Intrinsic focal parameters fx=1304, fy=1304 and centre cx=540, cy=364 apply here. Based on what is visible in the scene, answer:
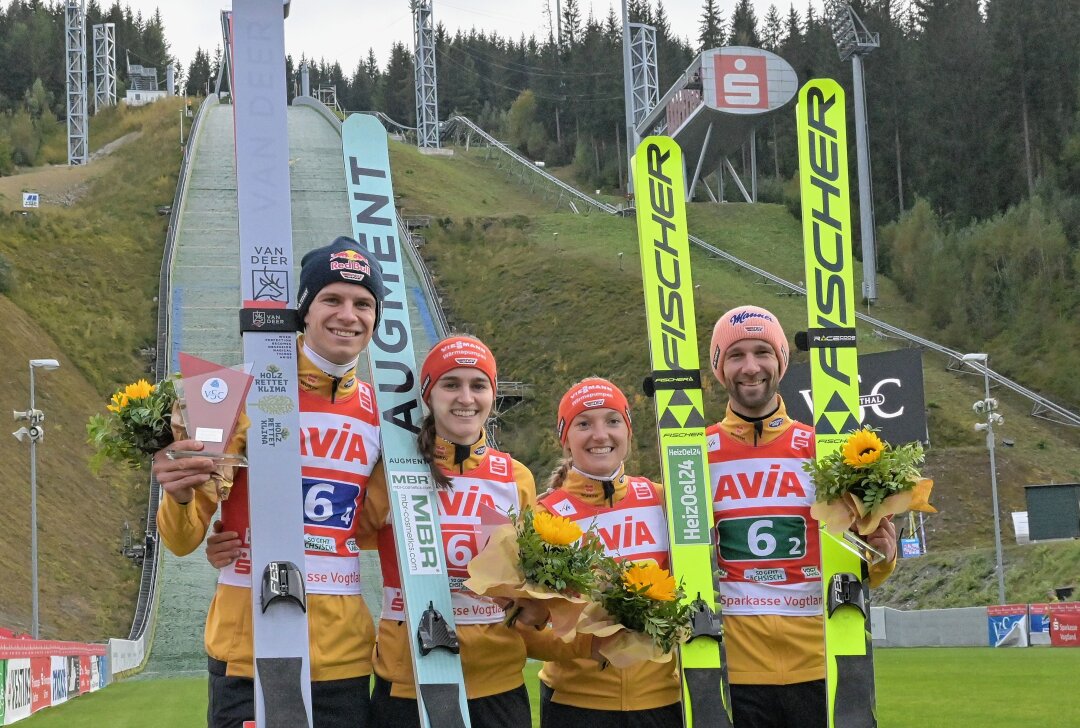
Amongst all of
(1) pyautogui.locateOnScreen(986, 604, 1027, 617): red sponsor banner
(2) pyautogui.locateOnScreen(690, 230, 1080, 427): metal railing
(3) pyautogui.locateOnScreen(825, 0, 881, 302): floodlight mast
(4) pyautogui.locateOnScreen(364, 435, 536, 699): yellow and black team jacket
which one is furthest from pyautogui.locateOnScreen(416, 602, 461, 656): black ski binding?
(3) pyautogui.locateOnScreen(825, 0, 881, 302): floodlight mast

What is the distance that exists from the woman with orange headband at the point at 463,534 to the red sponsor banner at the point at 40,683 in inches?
563

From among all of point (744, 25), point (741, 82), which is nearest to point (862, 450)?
point (741, 82)

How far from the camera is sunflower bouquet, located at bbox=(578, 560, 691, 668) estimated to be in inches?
200

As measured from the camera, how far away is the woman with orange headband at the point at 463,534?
5.50 meters

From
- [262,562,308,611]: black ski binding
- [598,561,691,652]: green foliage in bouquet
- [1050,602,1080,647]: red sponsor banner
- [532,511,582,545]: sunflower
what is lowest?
[1050,602,1080,647]: red sponsor banner

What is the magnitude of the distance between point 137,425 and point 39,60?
404ft

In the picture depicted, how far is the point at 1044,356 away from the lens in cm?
5216

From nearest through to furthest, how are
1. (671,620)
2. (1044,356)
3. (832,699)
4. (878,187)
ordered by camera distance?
1. (671,620)
2. (832,699)
3. (1044,356)
4. (878,187)

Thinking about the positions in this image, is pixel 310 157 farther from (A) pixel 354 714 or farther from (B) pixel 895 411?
(A) pixel 354 714

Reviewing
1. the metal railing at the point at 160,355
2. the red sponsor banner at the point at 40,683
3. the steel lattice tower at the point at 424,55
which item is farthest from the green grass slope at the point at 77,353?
the steel lattice tower at the point at 424,55

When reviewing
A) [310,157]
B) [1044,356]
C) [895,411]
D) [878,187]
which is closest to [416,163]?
[310,157]

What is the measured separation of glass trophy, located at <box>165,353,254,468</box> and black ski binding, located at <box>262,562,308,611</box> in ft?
1.55

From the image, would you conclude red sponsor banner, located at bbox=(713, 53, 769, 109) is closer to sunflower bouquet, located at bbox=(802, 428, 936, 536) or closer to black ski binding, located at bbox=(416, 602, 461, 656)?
sunflower bouquet, located at bbox=(802, 428, 936, 536)

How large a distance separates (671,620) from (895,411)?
74.5 feet
